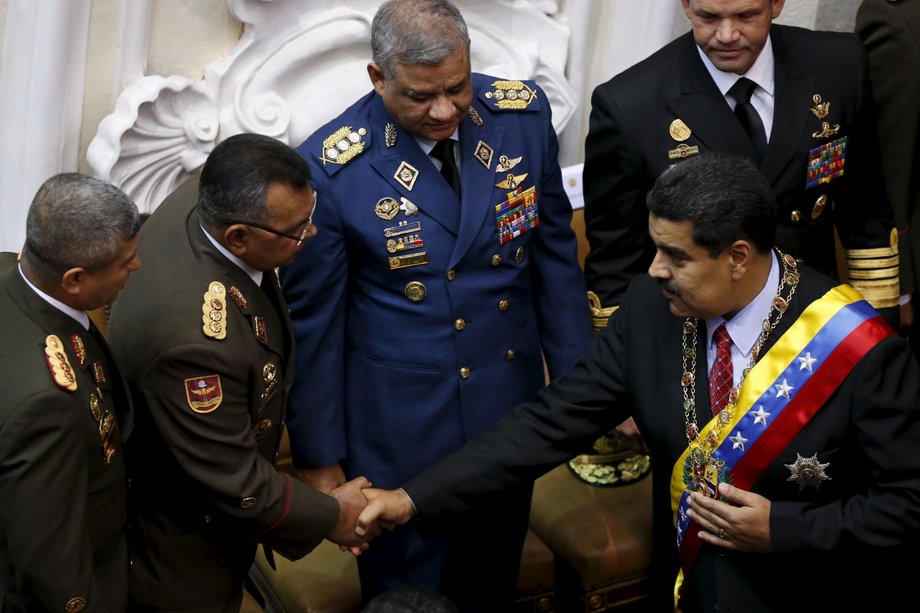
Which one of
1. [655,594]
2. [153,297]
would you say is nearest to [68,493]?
[153,297]

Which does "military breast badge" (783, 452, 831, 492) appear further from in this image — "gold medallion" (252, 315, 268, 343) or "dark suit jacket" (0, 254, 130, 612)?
"dark suit jacket" (0, 254, 130, 612)

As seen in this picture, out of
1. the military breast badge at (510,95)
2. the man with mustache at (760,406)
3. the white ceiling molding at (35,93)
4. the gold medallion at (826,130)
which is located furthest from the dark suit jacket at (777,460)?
the white ceiling molding at (35,93)

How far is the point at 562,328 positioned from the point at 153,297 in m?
1.08

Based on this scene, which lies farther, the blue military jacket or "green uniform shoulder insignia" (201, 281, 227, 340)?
the blue military jacket

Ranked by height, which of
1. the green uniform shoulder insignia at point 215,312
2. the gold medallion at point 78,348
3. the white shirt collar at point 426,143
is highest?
the white shirt collar at point 426,143

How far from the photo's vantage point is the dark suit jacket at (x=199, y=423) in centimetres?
232

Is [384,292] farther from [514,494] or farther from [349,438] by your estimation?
[514,494]

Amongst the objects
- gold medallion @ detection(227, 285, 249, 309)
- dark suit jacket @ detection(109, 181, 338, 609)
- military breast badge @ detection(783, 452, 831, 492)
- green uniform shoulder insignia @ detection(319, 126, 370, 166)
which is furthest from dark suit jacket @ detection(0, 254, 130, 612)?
military breast badge @ detection(783, 452, 831, 492)

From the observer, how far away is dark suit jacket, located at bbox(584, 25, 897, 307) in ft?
9.71

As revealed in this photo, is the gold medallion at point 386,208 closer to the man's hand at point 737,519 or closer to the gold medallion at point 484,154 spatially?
the gold medallion at point 484,154

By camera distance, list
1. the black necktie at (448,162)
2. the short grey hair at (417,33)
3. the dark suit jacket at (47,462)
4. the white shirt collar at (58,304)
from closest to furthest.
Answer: the dark suit jacket at (47,462) < the white shirt collar at (58,304) < the short grey hair at (417,33) < the black necktie at (448,162)

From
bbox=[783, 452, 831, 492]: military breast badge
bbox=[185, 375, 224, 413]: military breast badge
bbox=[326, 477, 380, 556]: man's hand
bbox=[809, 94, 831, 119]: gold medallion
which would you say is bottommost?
bbox=[326, 477, 380, 556]: man's hand

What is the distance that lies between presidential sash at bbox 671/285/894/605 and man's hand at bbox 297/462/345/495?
0.91 metres

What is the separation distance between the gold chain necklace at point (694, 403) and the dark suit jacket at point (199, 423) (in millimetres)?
800
